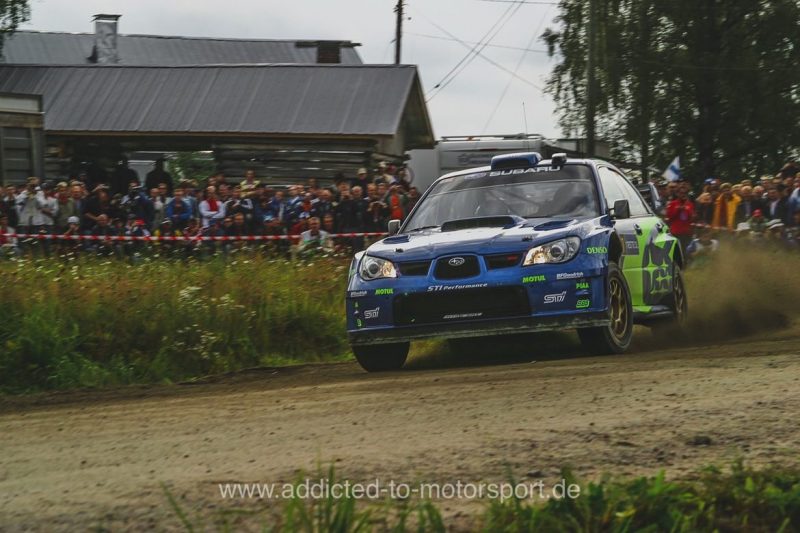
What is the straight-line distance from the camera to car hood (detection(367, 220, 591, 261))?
10039 millimetres

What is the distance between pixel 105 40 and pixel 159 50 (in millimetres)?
9454

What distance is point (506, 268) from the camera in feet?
32.8

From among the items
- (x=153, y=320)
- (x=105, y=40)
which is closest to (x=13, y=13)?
(x=105, y=40)

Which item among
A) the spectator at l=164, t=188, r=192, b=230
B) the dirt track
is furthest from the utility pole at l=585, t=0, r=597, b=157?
the dirt track

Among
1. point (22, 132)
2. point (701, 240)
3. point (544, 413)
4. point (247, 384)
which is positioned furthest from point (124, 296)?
point (22, 132)

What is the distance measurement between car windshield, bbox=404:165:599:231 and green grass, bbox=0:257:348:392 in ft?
8.17

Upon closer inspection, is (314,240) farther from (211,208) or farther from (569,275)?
(569,275)

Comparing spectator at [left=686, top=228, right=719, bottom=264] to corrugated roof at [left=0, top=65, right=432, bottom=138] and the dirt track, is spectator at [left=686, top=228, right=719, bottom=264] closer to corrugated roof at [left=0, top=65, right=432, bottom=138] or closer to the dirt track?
the dirt track

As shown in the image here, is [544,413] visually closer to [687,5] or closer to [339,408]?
[339,408]

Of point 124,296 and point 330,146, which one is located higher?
point 330,146

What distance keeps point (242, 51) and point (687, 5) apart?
24618 mm

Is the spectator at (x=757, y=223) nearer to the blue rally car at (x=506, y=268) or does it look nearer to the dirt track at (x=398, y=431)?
the blue rally car at (x=506, y=268)

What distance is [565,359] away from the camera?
33.6ft

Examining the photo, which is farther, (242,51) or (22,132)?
(242,51)
